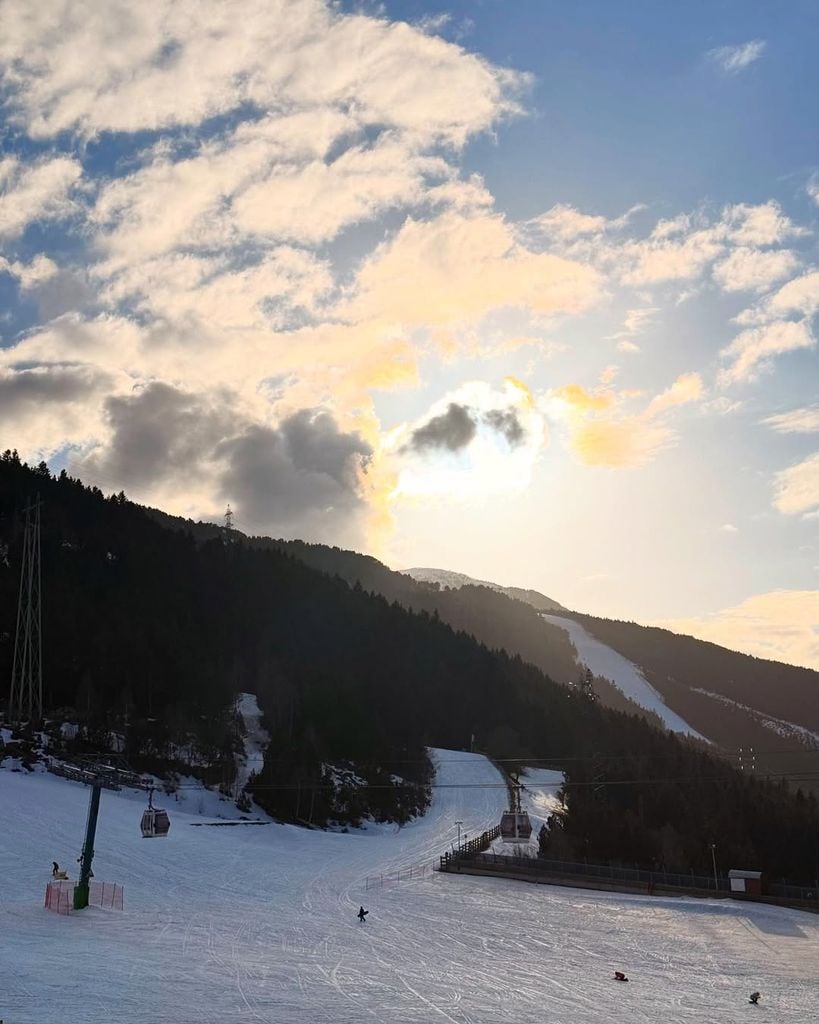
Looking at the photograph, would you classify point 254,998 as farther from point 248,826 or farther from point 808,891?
point 248,826

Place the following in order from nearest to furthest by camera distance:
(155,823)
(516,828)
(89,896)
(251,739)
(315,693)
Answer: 1. (89,896)
2. (155,823)
3. (516,828)
4. (251,739)
5. (315,693)

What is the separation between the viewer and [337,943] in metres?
32.8

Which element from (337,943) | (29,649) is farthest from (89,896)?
(29,649)

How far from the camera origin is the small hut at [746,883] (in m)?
48.7

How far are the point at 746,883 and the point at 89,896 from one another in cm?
3621

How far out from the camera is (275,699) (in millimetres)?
111875

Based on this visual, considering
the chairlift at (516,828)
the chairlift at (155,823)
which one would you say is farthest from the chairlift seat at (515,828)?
the chairlift at (155,823)

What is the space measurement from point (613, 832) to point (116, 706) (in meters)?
54.4

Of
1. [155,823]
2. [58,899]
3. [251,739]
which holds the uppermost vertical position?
[155,823]

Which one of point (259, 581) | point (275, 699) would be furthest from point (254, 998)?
point (259, 581)

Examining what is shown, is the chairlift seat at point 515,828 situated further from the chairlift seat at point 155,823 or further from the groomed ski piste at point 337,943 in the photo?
the chairlift seat at point 155,823

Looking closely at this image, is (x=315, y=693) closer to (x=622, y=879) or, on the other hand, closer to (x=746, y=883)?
(x=622, y=879)

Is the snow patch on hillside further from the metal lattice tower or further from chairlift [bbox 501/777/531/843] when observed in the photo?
chairlift [bbox 501/777/531/843]

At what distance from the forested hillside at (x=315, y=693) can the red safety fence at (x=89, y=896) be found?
139 feet
